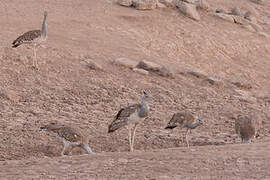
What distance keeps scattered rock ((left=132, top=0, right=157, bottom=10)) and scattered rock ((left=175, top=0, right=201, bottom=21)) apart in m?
1.06

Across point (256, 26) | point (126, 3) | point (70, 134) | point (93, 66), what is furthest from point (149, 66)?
point (256, 26)

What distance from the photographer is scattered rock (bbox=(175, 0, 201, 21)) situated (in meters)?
21.0

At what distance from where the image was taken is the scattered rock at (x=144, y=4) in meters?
20.3

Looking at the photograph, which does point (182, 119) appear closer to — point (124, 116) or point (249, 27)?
point (124, 116)

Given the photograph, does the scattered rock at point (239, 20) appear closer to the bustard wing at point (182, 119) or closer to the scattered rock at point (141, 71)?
the scattered rock at point (141, 71)

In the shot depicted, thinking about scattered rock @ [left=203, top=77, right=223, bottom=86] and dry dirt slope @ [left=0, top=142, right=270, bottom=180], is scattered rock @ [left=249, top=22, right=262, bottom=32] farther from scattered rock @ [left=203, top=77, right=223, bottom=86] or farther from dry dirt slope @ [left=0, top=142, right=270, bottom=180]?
dry dirt slope @ [left=0, top=142, right=270, bottom=180]

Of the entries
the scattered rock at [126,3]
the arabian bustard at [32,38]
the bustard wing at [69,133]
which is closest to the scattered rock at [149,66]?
the arabian bustard at [32,38]

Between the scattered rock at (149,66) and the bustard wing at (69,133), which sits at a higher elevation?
the bustard wing at (69,133)

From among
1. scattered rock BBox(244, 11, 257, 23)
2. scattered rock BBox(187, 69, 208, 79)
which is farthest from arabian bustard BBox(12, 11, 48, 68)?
scattered rock BBox(244, 11, 257, 23)

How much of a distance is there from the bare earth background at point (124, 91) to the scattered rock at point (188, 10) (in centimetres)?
22

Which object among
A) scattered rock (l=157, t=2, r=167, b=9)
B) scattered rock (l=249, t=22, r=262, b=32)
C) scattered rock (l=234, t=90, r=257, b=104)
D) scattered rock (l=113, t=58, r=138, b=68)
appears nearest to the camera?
scattered rock (l=234, t=90, r=257, b=104)

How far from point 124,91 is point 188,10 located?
8.27m

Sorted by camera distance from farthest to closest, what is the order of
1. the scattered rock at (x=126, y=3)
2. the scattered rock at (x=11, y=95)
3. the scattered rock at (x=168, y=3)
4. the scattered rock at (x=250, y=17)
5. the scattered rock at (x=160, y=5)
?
the scattered rock at (x=250, y=17) → the scattered rock at (x=168, y=3) → the scattered rock at (x=160, y=5) → the scattered rock at (x=126, y=3) → the scattered rock at (x=11, y=95)

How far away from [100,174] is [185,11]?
569 inches
